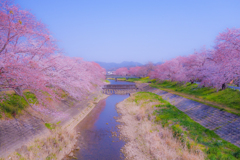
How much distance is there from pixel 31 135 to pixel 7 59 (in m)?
6.85

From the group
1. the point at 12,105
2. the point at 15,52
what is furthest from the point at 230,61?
the point at 12,105

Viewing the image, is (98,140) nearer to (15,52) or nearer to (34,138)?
(34,138)

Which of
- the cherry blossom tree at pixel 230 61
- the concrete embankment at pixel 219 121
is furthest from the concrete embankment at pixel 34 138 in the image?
the cherry blossom tree at pixel 230 61

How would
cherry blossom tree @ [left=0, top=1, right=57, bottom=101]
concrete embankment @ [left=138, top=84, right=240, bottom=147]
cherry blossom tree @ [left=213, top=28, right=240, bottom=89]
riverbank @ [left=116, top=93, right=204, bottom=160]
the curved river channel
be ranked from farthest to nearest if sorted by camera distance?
cherry blossom tree @ [left=213, top=28, right=240, bottom=89] < the curved river channel < concrete embankment @ [left=138, top=84, right=240, bottom=147] < riverbank @ [left=116, top=93, right=204, bottom=160] < cherry blossom tree @ [left=0, top=1, right=57, bottom=101]

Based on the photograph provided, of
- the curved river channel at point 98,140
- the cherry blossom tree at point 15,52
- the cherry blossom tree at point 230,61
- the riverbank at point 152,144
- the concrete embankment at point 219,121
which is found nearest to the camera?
the cherry blossom tree at point 15,52

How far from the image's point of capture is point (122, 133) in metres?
16.1

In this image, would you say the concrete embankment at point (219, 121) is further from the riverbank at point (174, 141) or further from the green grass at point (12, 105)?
the green grass at point (12, 105)

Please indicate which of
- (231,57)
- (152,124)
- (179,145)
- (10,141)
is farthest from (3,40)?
(231,57)

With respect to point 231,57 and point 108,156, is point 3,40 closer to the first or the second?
point 108,156

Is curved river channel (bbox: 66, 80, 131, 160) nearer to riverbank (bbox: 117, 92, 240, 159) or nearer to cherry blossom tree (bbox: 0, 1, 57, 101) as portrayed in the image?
riverbank (bbox: 117, 92, 240, 159)

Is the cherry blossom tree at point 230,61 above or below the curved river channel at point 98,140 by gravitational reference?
above

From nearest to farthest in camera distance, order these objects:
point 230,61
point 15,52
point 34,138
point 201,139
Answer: point 15,52
point 201,139
point 34,138
point 230,61

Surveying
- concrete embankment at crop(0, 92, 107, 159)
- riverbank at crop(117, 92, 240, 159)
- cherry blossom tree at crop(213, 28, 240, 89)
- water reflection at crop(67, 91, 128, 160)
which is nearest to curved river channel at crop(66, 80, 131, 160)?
water reflection at crop(67, 91, 128, 160)

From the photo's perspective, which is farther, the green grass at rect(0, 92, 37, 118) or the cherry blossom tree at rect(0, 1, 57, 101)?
→ the green grass at rect(0, 92, 37, 118)
